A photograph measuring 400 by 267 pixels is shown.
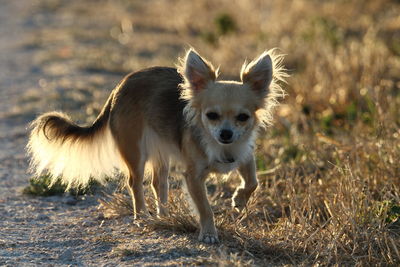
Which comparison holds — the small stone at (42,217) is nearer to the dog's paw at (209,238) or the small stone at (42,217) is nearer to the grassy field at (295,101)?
the grassy field at (295,101)

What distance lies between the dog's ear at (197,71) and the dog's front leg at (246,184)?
0.74 m

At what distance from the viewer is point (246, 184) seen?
240 inches

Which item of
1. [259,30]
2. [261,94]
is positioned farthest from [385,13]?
[261,94]

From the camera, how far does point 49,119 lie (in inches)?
263

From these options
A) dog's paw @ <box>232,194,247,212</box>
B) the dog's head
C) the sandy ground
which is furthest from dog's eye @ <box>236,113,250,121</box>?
the sandy ground

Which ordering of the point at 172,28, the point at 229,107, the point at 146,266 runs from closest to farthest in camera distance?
the point at 146,266
the point at 229,107
the point at 172,28

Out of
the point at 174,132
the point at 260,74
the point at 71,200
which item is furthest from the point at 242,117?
the point at 71,200

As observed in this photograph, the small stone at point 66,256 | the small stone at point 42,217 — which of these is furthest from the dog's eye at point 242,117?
the small stone at point 42,217

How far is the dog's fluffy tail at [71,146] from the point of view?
6.68 meters

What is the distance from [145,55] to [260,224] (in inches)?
350

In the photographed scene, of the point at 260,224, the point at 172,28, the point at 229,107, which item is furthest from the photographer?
the point at 172,28

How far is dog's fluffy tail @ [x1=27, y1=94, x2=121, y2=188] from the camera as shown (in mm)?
6676

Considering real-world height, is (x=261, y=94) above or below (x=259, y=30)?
below

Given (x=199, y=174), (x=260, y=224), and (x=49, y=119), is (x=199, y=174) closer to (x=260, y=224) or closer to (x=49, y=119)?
(x=260, y=224)
